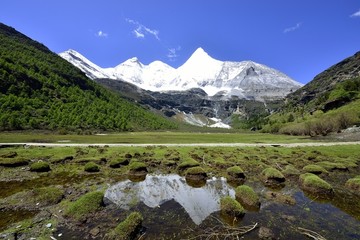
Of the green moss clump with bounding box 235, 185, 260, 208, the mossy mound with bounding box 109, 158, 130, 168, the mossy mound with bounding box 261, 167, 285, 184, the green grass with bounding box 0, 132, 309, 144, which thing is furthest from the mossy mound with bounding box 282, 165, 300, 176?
the green grass with bounding box 0, 132, 309, 144

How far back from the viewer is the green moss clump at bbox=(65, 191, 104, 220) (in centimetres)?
2116

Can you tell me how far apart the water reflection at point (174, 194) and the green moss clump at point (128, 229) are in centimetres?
539

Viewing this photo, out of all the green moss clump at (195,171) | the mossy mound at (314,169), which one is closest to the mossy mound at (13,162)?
the green moss clump at (195,171)

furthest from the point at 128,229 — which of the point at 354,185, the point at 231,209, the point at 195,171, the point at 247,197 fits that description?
the point at 354,185

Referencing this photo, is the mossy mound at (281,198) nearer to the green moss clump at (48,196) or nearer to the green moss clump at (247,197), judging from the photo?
the green moss clump at (247,197)

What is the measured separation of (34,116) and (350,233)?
166120 millimetres

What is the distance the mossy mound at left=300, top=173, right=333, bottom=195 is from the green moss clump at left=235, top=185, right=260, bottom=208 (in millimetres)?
10410

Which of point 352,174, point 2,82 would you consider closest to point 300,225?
point 352,174

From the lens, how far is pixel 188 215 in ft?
74.9

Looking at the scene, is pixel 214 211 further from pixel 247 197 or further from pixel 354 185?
pixel 354 185

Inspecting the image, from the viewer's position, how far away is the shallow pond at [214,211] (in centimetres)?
1975

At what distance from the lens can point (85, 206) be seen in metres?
22.1

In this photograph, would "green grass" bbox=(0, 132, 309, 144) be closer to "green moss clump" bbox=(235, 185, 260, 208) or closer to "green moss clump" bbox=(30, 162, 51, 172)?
"green moss clump" bbox=(30, 162, 51, 172)

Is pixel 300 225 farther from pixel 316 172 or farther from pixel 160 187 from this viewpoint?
pixel 316 172
